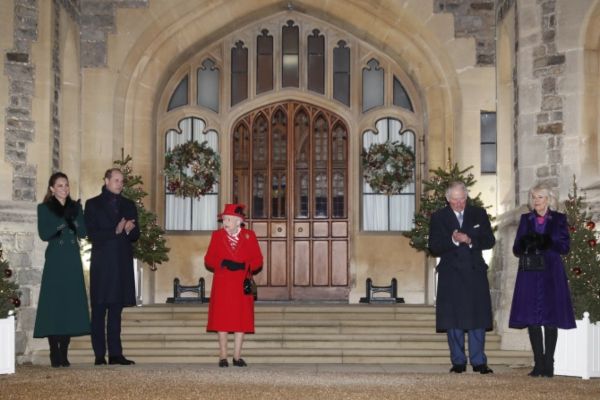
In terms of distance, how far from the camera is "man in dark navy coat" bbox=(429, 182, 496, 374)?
363 inches

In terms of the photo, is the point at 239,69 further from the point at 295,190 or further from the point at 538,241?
the point at 538,241

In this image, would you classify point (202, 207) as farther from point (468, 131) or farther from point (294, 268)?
point (468, 131)

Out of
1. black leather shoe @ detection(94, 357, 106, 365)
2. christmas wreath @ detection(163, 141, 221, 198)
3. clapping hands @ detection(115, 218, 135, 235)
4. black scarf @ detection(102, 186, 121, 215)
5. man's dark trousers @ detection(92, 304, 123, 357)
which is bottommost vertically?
black leather shoe @ detection(94, 357, 106, 365)

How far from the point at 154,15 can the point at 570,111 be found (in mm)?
5767

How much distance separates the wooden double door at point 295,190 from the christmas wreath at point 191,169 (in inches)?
16.7

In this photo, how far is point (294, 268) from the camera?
50.2 ft

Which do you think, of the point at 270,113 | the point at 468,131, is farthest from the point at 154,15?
the point at 468,131

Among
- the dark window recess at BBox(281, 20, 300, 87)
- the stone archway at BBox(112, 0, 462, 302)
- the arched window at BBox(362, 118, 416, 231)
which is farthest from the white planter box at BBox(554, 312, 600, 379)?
the dark window recess at BBox(281, 20, 300, 87)

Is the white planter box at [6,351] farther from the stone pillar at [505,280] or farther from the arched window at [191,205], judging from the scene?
the arched window at [191,205]

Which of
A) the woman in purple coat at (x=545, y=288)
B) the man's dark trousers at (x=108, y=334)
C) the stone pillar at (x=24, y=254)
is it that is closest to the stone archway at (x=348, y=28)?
the stone pillar at (x=24, y=254)

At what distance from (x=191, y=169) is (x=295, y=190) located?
1.49 metres

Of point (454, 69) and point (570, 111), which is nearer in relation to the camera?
point (570, 111)

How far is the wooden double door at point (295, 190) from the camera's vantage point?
15.3m

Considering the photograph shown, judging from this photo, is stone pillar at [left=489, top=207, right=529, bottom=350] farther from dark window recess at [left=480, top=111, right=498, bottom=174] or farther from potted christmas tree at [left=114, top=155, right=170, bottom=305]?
potted christmas tree at [left=114, top=155, right=170, bottom=305]
